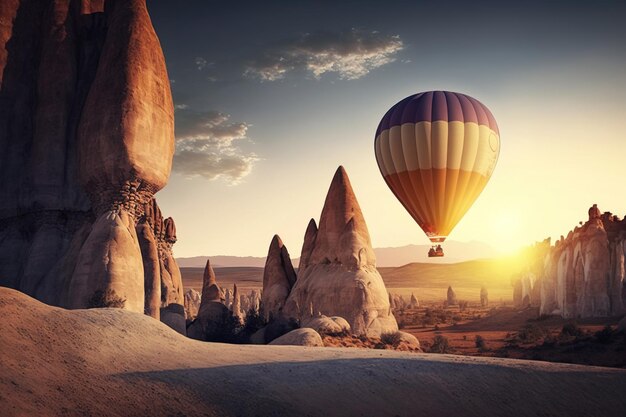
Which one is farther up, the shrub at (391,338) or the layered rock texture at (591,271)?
the layered rock texture at (591,271)

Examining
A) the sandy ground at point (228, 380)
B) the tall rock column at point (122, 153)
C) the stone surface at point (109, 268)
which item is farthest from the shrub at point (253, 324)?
the sandy ground at point (228, 380)

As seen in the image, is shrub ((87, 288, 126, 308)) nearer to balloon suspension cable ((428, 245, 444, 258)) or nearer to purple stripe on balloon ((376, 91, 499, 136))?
balloon suspension cable ((428, 245, 444, 258))

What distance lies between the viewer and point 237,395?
20.4 feet

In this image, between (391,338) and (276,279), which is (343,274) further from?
(276,279)

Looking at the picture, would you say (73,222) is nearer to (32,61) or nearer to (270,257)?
(32,61)

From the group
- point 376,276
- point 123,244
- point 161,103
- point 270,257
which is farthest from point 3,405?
point 270,257

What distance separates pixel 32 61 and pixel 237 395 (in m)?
20.2

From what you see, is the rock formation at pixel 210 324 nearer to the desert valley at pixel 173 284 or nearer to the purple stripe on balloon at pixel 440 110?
the desert valley at pixel 173 284

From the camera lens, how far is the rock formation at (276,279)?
28.2 metres

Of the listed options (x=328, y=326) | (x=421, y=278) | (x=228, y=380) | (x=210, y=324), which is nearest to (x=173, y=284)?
(x=210, y=324)

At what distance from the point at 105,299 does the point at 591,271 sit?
1350 inches

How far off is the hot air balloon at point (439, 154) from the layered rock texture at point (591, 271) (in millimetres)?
18155

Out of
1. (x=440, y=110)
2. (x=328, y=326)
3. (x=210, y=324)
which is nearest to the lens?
(x=328, y=326)

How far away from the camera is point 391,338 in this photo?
22.4 m
